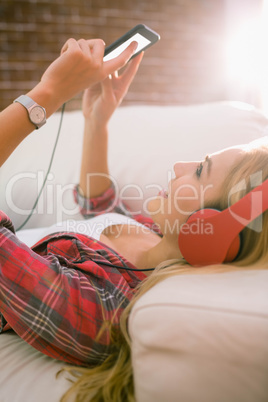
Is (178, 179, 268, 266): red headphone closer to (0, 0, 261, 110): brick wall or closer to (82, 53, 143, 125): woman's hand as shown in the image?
(82, 53, 143, 125): woman's hand

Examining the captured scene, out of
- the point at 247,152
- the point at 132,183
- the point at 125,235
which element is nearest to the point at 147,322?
the point at 247,152

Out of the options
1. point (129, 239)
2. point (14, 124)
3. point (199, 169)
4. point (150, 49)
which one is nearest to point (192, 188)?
point (199, 169)

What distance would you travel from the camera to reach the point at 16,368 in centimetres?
62

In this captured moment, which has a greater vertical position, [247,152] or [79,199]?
[247,152]

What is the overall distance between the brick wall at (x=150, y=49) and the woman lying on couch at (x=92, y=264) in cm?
118

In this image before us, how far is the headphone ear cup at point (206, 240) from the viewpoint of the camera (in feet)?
2.04

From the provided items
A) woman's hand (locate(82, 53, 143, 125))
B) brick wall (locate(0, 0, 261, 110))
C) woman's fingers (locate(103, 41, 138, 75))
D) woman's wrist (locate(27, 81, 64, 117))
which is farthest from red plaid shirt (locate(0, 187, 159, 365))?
brick wall (locate(0, 0, 261, 110))

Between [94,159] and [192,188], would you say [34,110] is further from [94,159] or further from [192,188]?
[94,159]

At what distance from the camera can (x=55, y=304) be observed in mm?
600

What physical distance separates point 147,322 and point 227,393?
0.42 ft

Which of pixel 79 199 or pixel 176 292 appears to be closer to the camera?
pixel 176 292

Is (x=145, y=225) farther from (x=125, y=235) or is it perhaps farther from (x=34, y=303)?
(x=34, y=303)

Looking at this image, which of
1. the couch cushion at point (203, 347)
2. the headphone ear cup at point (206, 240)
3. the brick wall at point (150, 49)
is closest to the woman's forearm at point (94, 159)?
the headphone ear cup at point (206, 240)

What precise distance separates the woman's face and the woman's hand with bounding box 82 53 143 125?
347 millimetres
